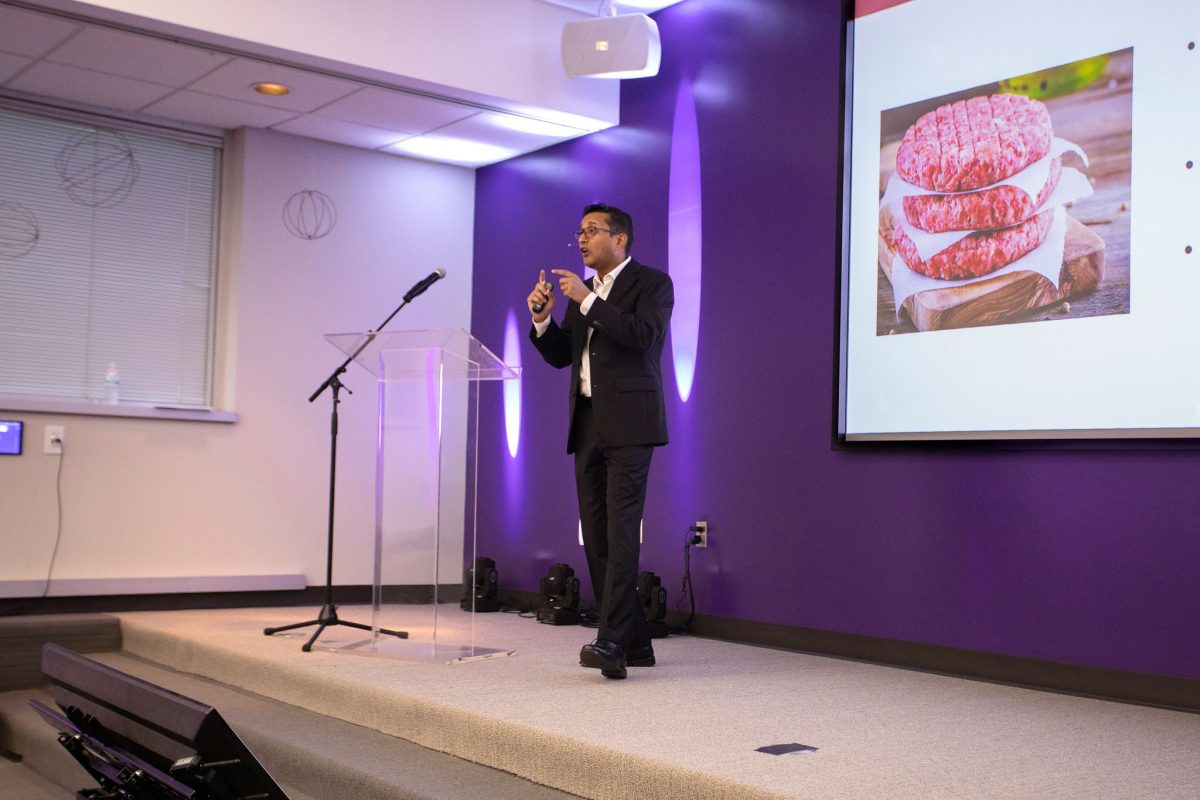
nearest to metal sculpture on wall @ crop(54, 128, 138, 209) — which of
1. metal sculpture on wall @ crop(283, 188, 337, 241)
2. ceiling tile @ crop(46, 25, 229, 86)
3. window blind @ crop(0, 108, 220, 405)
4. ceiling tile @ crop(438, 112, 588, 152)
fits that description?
window blind @ crop(0, 108, 220, 405)

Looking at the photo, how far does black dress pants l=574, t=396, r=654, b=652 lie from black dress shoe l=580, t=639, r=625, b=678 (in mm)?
34

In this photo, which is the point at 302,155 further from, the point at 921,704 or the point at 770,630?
the point at 921,704

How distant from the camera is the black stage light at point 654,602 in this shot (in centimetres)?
527

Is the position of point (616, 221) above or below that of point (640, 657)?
above

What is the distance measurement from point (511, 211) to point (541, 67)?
3.79 ft

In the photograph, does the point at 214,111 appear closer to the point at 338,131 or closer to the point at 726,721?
the point at 338,131

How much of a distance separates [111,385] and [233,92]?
1.63 metres

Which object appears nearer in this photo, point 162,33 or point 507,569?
point 162,33

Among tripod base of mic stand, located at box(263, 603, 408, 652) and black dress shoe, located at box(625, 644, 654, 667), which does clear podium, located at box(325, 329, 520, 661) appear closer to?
tripod base of mic stand, located at box(263, 603, 408, 652)

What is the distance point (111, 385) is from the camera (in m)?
6.14

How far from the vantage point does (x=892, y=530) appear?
4.63 meters

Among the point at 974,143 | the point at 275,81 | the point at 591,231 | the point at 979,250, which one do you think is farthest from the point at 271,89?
the point at 979,250

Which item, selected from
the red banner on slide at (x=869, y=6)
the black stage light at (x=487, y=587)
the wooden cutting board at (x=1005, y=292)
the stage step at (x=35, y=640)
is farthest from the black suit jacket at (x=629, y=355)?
the stage step at (x=35, y=640)

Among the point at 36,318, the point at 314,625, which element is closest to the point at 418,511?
the point at 314,625
